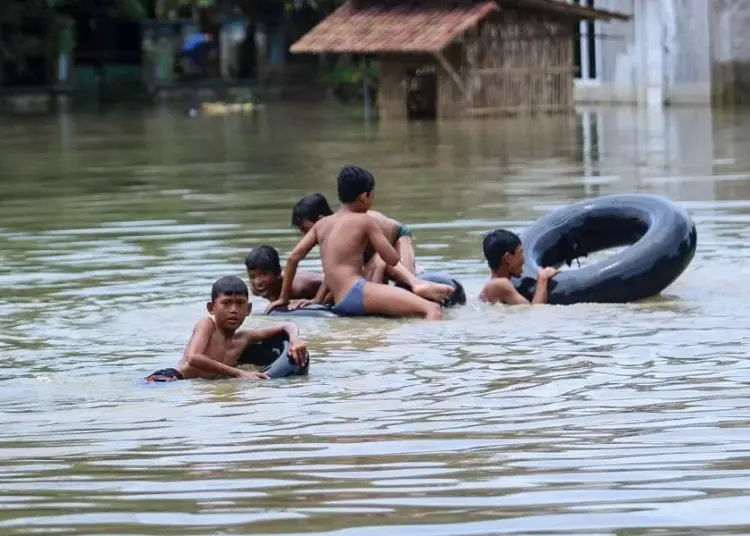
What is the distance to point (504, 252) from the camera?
11641 mm

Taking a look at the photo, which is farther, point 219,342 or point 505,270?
point 505,270

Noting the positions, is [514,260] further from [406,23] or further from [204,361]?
[406,23]

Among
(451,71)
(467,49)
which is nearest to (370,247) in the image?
(451,71)

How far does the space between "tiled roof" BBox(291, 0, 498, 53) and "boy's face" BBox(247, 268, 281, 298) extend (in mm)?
23326

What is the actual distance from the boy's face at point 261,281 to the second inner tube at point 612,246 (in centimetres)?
156

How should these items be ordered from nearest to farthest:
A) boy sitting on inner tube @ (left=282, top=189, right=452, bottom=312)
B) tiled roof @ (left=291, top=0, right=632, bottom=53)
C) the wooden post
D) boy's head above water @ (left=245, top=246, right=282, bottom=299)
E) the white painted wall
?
boy's head above water @ (left=245, top=246, right=282, bottom=299) < boy sitting on inner tube @ (left=282, top=189, right=452, bottom=312) < tiled roof @ (left=291, top=0, right=632, bottom=53) < the wooden post < the white painted wall

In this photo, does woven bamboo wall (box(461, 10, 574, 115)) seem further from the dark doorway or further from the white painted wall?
the dark doorway

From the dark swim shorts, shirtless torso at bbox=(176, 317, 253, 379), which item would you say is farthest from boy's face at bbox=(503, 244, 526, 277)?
the dark swim shorts

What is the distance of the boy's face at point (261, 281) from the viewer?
1160cm

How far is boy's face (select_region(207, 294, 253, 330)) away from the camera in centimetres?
905

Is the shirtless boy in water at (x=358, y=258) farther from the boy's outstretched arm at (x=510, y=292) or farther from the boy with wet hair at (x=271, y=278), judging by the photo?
the boy's outstretched arm at (x=510, y=292)

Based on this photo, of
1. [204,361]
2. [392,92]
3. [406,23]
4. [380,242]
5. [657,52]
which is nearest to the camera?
[204,361]

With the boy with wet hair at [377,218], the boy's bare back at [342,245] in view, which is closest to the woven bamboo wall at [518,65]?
the boy with wet hair at [377,218]

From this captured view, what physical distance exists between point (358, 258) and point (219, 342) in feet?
7.57
